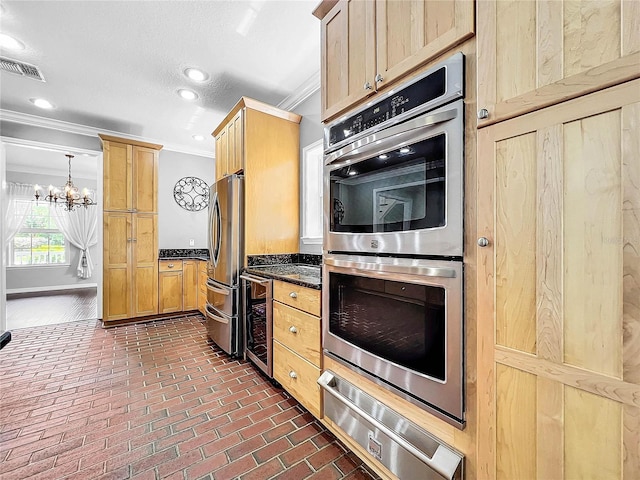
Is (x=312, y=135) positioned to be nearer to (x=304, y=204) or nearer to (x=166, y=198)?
(x=304, y=204)

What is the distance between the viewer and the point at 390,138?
1.25 metres

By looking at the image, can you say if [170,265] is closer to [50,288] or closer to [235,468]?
[235,468]

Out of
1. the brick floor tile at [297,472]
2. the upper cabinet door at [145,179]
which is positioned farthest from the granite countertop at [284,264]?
the upper cabinet door at [145,179]

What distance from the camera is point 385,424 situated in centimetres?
129

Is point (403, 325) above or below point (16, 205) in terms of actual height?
below

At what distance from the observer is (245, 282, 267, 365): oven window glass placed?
2.41 meters

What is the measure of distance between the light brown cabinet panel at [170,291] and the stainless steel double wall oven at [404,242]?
366 centimetres

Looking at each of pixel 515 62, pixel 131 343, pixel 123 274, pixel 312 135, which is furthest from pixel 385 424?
pixel 123 274

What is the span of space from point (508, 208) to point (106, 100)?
4305 millimetres

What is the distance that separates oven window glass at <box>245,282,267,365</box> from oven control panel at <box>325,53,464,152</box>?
1.43 m

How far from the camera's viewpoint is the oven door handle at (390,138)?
3.54 ft

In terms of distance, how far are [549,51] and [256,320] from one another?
2.50m

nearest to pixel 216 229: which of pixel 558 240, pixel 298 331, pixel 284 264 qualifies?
pixel 284 264

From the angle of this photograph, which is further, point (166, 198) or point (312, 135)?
point (166, 198)
